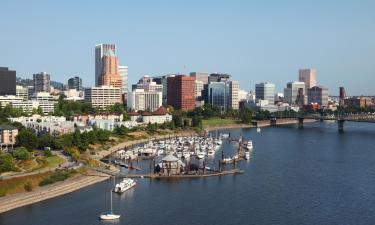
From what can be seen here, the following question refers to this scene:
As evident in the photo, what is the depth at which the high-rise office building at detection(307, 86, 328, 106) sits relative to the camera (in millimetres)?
148250

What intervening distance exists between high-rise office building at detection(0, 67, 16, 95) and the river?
2397 inches

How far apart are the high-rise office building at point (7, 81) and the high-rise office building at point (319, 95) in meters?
88.5

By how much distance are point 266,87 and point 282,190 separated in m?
116

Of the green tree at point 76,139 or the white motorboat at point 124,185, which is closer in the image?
the white motorboat at point 124,185

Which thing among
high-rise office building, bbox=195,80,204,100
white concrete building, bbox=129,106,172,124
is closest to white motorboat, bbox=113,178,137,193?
white concrete building, bbox=129,106,172,124

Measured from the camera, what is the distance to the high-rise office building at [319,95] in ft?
486

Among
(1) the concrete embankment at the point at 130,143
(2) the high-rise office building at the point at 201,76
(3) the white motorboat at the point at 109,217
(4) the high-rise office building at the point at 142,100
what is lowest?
(3) the white motorboat at the point at 109,217

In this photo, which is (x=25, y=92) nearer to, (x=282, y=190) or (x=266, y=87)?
(x=266, y=87)

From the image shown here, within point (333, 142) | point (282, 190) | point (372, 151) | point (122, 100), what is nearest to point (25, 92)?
point (122, 100)

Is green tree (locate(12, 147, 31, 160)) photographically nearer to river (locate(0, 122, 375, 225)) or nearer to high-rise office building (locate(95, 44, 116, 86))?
river (locate(0, 122, 375, 225))

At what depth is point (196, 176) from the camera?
35.0m

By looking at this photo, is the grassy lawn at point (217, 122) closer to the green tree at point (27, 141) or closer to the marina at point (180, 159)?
the marina at point (180, 159)

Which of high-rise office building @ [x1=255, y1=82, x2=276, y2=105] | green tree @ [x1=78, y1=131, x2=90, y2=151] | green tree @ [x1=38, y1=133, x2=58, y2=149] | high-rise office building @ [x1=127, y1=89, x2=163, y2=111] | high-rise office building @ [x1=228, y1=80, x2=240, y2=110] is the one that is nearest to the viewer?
green tree @ [x1=38, y1=133, x2=58, y2=149]

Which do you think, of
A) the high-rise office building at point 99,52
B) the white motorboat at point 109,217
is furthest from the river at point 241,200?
the high-rise office building at point 99,52
